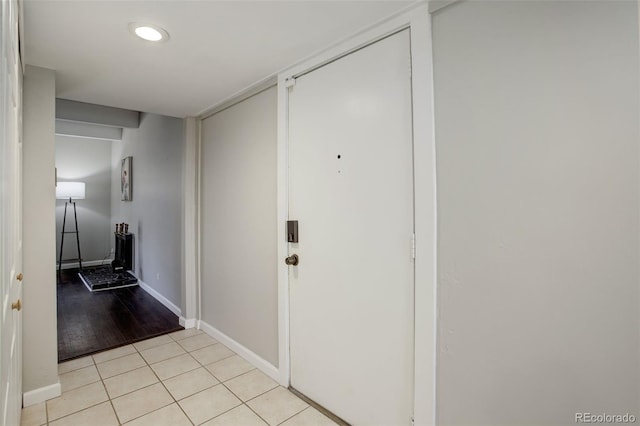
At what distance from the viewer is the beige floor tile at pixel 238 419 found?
189 cm

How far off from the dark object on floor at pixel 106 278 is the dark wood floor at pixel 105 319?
0.54 feet

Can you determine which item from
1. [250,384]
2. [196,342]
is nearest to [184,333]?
[196,342]

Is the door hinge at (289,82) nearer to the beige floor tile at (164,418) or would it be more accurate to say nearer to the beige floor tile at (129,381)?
the beige floor tile at (164,418)

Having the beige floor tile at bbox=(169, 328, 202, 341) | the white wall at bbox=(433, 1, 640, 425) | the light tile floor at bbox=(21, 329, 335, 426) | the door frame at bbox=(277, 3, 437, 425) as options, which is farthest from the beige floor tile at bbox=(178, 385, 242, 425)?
the white wall at bbox=(433, 1, 640, 425)

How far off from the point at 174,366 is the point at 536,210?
2.74 metres

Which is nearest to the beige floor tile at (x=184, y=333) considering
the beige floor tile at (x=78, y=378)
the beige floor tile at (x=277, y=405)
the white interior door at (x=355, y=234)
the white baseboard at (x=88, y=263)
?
the beige floor tile at (x=78, y=378)

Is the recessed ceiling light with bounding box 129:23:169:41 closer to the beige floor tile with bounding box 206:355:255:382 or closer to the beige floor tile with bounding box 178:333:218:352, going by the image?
the beige floor tile with bounding box 206:355:255:382

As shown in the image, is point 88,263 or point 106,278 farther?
point 88,263

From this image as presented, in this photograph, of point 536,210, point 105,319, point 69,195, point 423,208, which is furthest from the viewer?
point 69,195

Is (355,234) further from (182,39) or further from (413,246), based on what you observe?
(182,39)

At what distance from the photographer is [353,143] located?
1.77m

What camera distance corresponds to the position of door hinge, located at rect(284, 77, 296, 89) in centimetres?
214

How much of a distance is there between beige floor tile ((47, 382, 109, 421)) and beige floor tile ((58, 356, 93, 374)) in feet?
1.25

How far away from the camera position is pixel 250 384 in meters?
2.31
